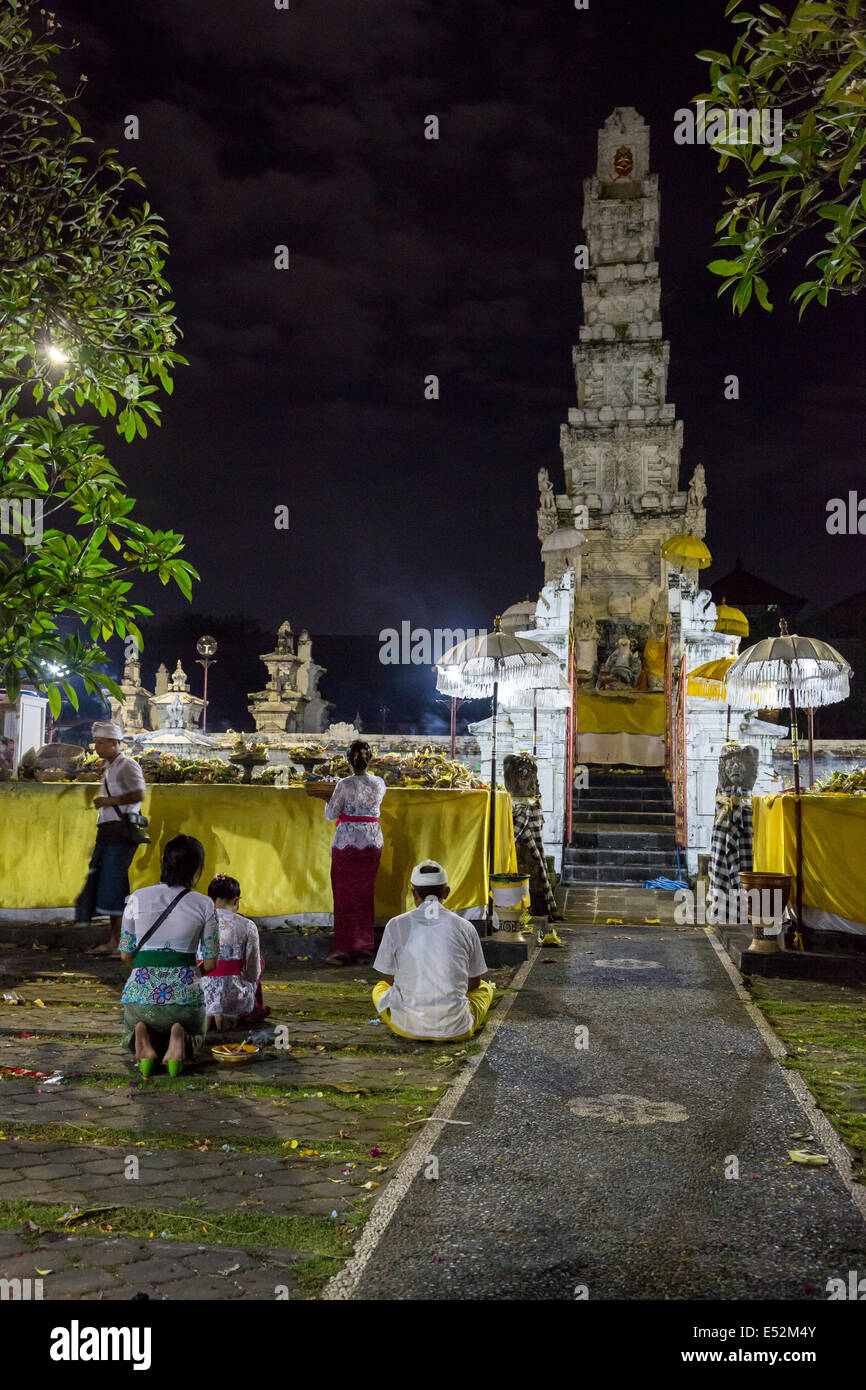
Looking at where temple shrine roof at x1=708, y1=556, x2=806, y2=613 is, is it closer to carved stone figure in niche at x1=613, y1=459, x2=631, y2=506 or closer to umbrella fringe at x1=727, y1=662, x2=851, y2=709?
carved stone figure in niche at x1=613, y1=459, x2=631, y2=506

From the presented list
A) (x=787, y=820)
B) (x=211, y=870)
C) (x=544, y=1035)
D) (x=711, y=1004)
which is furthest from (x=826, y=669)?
(x=211, y=870)

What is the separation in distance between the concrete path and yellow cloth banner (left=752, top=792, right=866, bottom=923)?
2.47 metres

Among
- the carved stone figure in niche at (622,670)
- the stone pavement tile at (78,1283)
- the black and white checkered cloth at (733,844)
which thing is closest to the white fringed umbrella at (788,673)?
the black and white checkered cloth at (733,844)

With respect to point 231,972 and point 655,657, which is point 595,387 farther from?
point 231,972

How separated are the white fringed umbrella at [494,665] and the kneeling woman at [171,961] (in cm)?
439


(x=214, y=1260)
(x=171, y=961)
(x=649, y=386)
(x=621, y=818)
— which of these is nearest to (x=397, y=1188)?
(x=214, y=1260)

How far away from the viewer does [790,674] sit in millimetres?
9602

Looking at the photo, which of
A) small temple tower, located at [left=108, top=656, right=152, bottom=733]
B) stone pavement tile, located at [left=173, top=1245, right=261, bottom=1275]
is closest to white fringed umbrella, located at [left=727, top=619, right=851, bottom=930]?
stone pavement tile, located at [left=173, top=1245, right=261, bottom=1275]

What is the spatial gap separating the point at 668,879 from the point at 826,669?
464cm

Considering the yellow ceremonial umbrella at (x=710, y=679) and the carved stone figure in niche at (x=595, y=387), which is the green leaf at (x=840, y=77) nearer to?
the yellow ceremonial umbrella at (x=710, y=679)

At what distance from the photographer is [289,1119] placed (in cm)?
465

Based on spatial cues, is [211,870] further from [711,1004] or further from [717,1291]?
[717,1291]

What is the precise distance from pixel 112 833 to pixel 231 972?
2653mm

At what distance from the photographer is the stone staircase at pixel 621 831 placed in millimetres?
14086
